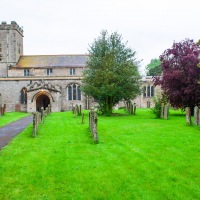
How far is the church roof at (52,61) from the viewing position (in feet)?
165

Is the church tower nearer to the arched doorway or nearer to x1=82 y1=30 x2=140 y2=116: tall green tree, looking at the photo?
the arched doorway

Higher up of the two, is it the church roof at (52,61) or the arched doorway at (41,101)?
the church roof at (52,61)

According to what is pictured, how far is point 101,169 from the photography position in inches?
311

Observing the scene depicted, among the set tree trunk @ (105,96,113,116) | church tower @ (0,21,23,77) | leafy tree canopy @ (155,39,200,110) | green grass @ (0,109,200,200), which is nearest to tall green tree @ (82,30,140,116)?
tree trunk @ (105,96,113,116)

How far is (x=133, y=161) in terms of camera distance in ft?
28.4

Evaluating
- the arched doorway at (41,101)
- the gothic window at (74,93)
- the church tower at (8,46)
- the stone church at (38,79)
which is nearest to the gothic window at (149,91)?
the stone church at (38,79)

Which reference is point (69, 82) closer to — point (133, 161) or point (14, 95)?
point (14, 95)

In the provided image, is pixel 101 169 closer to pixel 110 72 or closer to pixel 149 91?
pixel 110 72

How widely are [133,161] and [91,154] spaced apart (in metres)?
1.74

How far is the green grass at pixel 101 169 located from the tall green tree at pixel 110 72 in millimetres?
15480

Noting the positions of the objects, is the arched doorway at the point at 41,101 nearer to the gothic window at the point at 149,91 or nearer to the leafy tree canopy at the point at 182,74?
the gothic window at the point at 149,91

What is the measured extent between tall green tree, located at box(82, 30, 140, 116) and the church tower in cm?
2782

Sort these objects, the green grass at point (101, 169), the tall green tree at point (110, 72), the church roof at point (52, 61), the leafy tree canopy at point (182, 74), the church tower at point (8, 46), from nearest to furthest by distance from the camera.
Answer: the green grass at point (101, 169) < the leafy tree canopy at point (182, 74) < the tall green tree at point (110, 72) < the church roof at point (52, 61) < the church tower at point (8, 46)

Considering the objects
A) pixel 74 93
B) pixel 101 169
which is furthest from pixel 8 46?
pixel 101 169
